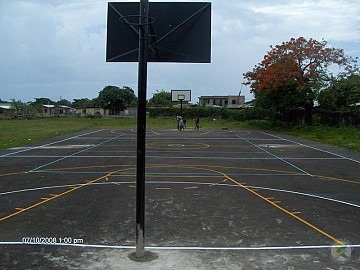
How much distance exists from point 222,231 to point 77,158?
37.5 ft

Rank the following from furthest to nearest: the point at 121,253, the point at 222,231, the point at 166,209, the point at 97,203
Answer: the point at 97,203
the point at 166,209
the point at 222,231
the point at 121,253

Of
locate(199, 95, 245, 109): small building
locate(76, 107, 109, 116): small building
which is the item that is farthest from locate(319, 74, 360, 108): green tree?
locate(76, 107, 109, 116): small building

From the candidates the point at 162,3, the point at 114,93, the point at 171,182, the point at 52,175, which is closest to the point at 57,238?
the point at 162,3

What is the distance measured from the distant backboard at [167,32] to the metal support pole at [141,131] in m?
0.31

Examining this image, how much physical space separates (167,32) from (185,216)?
3.34m

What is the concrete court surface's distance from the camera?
529 centimetres

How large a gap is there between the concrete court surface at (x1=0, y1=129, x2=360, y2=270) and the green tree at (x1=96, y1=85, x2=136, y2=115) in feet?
207

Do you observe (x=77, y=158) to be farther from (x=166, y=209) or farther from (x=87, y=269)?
(x=87, y=269)

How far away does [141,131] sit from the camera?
523cm

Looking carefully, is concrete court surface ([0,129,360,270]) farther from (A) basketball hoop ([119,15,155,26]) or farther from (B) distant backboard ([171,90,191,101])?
(B) distant backboard ([171,90,191,101])

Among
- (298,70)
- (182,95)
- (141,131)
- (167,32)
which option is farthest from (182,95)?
(141,131)

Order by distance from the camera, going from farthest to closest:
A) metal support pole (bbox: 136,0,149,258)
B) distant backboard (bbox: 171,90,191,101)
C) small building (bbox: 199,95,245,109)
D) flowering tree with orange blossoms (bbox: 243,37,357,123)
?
small building (bbox: 199,95,245,109), distant backboard (bbox: 171,90,191,101), flowering tree with orange blossoms (bbox: 243,37,357,123), metal support pole (bbox: 136,0,149,258)

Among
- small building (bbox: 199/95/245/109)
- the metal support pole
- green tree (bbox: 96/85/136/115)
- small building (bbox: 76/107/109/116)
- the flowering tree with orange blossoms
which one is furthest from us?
small building (bbox: 199/95/245/109)

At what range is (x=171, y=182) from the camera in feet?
36.6
